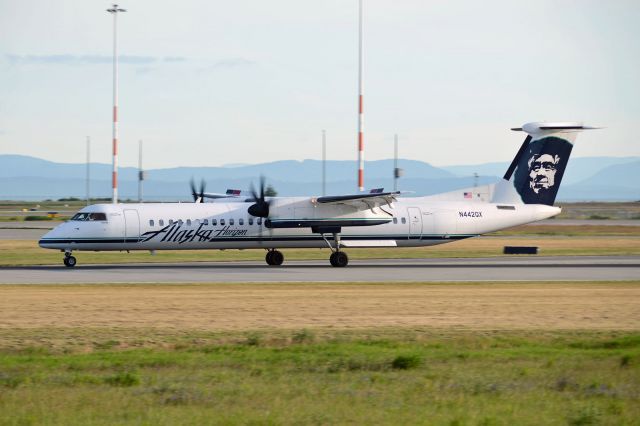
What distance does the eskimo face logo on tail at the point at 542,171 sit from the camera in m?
42.0

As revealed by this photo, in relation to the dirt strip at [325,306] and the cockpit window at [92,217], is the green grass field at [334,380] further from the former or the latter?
the cockpit window at [92,217]

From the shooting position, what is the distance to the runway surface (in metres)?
32.5

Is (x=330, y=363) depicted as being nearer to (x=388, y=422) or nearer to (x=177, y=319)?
(x=388, y=422)

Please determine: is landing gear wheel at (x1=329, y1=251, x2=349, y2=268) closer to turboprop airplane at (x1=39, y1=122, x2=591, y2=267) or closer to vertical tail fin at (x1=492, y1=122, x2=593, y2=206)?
turboprop airplane at (x1=39, y1=122, x2=591, y2=267)

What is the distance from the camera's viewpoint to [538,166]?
42.1 m

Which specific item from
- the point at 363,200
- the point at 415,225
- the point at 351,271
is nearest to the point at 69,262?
the point at 351,271

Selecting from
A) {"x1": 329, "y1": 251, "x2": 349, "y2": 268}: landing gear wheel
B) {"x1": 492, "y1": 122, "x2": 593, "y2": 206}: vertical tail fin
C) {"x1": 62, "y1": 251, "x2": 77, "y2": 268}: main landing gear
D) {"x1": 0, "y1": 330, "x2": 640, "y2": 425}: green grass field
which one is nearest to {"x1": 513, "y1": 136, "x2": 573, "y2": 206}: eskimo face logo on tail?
{"x1": 492, "y1": 122, "x2": 593, "y2": 206}: vertical tail fin

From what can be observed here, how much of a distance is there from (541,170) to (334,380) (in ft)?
97.0

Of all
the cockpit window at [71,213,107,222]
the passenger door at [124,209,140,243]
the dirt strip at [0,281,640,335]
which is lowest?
the dirt strip at [0,281,640,335]

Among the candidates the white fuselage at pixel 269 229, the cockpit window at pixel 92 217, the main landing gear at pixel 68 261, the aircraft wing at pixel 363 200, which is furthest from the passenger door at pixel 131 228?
the aircraft wing at pixel 363 200

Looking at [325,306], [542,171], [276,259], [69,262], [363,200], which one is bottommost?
[325,306]

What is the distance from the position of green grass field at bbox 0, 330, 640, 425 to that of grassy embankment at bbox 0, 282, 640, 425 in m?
0.04

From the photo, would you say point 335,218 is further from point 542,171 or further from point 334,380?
point 334,380

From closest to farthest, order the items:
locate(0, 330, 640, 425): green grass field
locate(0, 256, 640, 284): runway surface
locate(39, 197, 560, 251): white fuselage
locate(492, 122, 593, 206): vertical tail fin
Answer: locate(0, 330, 640, 425): green grass field, locate(0, 256, 640, 284): runway surface, locate(39, 197, 560, 251): white fuselage, locate(492, 122, 593, 206): vertical tail fin
